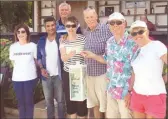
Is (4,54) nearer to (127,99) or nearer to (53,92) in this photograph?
(53,92)

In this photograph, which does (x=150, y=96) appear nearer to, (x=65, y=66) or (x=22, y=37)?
(x=65, y=66)

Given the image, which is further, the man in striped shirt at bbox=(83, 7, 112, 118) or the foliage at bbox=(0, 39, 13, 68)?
the foliage at bbox=(0, 39, 13, 68)

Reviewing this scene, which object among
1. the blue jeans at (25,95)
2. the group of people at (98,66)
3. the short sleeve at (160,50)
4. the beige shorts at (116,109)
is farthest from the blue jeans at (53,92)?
the short sleeve at (160,50)

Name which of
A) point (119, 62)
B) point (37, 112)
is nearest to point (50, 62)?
point (119, 62)

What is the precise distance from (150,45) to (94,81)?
73cm

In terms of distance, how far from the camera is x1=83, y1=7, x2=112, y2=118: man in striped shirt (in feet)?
8.50

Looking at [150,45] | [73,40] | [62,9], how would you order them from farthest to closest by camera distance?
[62,9] → [73,40] → [150,45]

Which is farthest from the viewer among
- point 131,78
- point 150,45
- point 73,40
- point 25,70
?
point 25,70

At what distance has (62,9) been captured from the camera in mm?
3070

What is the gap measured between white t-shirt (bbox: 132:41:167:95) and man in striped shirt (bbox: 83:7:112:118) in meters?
0.46

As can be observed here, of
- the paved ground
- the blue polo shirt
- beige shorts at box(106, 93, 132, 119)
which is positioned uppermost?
the blue polo shirt

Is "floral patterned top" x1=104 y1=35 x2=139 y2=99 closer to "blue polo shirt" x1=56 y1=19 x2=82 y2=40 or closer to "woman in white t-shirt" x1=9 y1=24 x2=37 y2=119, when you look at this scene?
"blue polo shirt" x1=56 y1=19 x2=82 y2=40

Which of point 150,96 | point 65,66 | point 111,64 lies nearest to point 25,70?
point 65,66

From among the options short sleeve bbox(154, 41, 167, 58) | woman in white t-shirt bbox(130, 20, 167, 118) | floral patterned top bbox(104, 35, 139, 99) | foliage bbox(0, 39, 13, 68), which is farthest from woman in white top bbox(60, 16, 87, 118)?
foliage bbox(0, 39, 13, 68)
